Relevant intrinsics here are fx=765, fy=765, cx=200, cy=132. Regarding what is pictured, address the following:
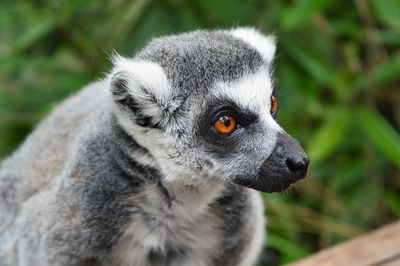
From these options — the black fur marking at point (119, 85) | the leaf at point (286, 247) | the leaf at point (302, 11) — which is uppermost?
the leaf at point (302, 11)

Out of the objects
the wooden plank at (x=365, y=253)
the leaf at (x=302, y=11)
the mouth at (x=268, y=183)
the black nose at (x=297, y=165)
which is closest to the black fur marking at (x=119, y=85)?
the mouth at (x=268, y=183)

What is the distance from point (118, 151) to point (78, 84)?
2.42 m

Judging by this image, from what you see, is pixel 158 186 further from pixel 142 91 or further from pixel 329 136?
pixel 329 136

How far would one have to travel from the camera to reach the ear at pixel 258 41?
3.23 metres

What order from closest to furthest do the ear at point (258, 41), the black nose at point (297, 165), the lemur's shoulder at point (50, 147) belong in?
the black nose at point (297, 165) < the ear at point (258, 41) < the lemur's shoulder at point (50, 147)

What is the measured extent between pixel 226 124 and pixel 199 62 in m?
0.26

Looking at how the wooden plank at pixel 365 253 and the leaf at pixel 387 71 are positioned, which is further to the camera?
the leaf at pixel 387 71

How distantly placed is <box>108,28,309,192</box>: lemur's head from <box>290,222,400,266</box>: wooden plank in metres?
1.08

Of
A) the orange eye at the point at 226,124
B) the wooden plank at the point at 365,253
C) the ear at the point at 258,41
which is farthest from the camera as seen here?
the wooden plank at the point at 365,253

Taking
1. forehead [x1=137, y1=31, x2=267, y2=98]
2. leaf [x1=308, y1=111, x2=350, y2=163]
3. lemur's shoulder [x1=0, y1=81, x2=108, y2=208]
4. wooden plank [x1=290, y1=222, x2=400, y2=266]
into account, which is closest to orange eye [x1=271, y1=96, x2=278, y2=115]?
forehead [x1=137, y1=31, x2=267, y2=98]

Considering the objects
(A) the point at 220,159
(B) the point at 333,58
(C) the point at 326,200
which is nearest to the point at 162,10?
(B) the point at 333,58

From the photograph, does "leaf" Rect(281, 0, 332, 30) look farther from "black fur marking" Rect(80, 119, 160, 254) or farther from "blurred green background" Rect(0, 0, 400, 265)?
"black fur marking" Rect(80, 119, 160, 254)

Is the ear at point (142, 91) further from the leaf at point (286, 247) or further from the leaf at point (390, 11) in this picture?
the leaf at point (286, 247)

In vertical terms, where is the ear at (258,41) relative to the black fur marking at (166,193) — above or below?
above
